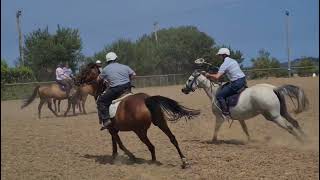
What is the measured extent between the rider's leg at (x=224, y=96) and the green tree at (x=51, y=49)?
3521 cm

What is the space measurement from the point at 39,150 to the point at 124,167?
274 centimetres

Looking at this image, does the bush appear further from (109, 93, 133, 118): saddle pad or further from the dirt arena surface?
(109, 93, 133, 118): saddle pad

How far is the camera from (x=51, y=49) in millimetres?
46094

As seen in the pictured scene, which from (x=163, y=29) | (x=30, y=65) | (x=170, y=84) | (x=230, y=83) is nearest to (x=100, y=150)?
(x=230, y=83)

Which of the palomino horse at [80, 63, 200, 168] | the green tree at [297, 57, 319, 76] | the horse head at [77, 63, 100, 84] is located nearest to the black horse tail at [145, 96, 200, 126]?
the palomino horse at [80, 63, 200, 168]

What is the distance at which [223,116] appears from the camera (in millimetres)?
10688

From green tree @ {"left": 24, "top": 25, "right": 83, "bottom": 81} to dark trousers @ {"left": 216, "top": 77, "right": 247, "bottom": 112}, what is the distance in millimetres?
35225

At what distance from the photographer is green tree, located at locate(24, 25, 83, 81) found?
4597 centimetres

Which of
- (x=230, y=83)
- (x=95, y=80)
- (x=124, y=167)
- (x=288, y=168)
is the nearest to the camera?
(x=288, y=168)

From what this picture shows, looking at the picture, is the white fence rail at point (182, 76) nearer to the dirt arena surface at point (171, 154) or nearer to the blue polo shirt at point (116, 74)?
the dirt arena surface at point (171, 154)

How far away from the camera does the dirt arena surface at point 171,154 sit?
7664 millimetres

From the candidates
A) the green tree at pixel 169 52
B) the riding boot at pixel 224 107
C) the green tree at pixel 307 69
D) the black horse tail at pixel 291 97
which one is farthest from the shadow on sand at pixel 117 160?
the green tree at pixel 307 69

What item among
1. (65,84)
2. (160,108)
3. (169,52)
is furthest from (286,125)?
(169,52)

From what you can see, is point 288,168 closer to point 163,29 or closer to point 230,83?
point 230,83
